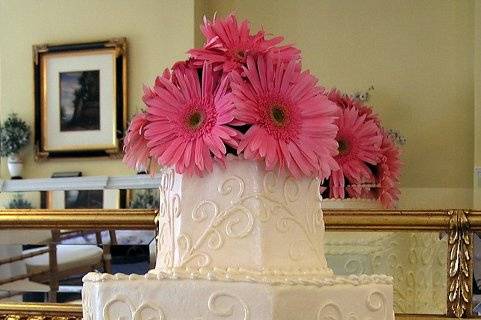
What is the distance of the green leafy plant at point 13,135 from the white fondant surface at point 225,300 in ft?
1.42

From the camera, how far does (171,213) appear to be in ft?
1.88

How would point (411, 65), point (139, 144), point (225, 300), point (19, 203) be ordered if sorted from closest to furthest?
point (225, 300), point (139, 144), point (411, 65), point (19, 203)

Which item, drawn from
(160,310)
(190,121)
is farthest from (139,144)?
(160,310)

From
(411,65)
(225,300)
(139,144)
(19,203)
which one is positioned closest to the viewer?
(225,300)

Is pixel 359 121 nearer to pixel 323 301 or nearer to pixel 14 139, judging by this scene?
pixel 323 301

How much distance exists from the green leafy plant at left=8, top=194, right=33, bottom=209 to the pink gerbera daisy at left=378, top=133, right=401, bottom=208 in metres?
0.52

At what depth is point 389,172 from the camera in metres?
0.84

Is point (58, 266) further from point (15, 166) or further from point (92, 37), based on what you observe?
point (92, 37)

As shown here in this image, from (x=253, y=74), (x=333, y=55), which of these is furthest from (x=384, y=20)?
(x=253, y=74)

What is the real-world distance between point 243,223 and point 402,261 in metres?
0.40

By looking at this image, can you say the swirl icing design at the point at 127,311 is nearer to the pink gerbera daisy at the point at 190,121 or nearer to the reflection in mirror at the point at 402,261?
the pink gerbera daisy at the point at 190,121

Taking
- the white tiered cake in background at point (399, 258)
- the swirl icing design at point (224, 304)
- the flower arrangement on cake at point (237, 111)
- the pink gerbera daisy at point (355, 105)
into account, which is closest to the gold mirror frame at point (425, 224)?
the white tiered cake in background at point (399, 258)

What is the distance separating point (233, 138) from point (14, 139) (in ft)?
1.56

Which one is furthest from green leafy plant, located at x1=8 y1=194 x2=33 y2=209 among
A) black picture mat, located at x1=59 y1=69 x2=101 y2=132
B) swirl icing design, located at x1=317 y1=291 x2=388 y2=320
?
swirl icing design, located at x1=317 y1=291 x2=388 y2=320
